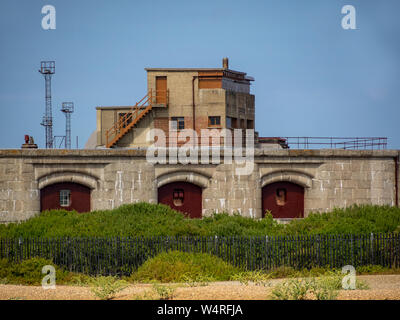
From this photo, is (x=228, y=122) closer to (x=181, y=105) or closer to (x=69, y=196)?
(x=181, y=105)

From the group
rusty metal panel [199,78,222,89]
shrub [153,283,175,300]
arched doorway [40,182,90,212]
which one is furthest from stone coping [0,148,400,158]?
shrub [153,283,175,300]

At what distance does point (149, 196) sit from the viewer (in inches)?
1406

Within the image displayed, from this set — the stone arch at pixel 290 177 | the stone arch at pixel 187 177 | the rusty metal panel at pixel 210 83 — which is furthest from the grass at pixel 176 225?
the rusty metal panel at pixel 210 83

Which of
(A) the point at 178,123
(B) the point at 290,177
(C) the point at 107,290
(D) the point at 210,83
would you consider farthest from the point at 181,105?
(C) the point at 107,290

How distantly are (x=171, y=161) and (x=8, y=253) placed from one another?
44.1 ft

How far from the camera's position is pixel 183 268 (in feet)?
72.4

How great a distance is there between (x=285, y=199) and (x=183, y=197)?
614 cm

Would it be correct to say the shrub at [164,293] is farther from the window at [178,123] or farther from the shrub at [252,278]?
the window at [178,123]

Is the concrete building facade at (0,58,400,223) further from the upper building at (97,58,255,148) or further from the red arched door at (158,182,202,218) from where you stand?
the upper building at (97,58,255,148)

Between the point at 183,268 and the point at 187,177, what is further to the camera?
the point at 187,177

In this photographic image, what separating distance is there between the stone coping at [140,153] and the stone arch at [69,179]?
3.57 feet

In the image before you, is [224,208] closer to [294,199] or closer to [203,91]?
[294,199]

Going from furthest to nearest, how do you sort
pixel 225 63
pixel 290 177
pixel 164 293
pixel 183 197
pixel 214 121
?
pixel 225 63 < pixel 214 121 < pixel 290 177 < pixel 183 197 < pixel 164 293
